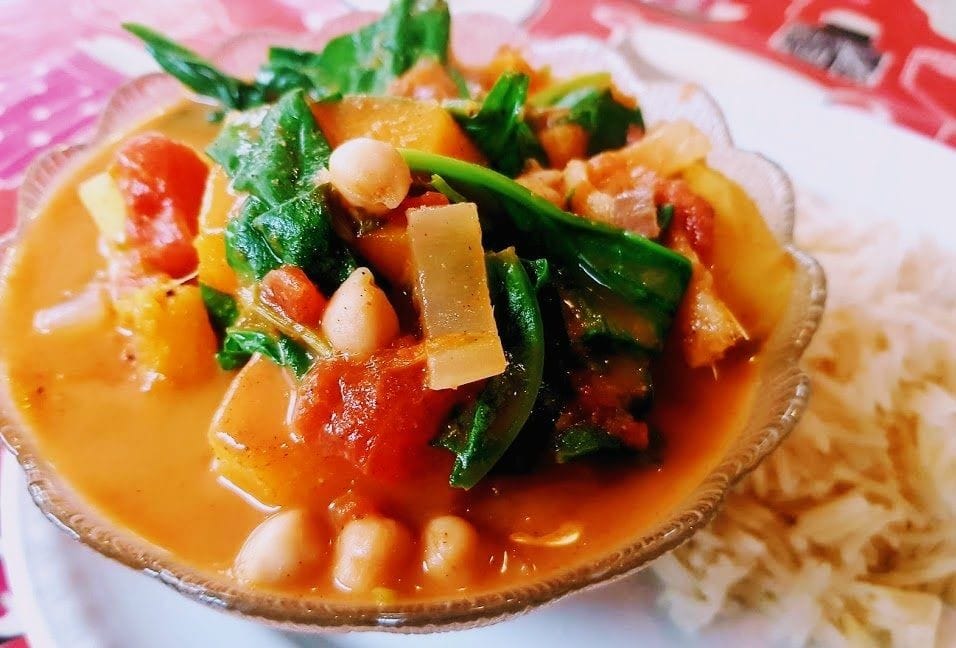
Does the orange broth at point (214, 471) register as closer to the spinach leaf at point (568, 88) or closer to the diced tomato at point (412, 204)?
the diced tomato at point (412, 204)

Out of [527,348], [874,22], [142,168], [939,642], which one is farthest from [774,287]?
[874,22]

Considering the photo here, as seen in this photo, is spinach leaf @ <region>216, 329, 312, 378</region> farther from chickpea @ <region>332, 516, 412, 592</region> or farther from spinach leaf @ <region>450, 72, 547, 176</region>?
spinach leaf @ <region>450, 72, 547, 176</region>

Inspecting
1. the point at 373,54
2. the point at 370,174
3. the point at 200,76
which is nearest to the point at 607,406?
the point at 370,174

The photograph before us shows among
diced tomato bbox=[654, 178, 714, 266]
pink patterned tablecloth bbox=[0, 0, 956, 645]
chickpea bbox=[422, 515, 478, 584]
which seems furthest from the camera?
pink patterned tablecloth bbox=[0, 0, 956, 645]

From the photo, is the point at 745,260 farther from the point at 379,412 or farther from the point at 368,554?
the point at 368,554

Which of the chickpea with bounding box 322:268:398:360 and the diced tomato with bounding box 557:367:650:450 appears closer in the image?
the chickpea with bounding box 322:268:398:360

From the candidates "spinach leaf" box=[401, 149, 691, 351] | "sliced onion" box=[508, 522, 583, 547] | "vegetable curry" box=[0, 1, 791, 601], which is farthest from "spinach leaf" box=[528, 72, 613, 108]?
"sliced onion" box=[508, 522, 583, 547]
